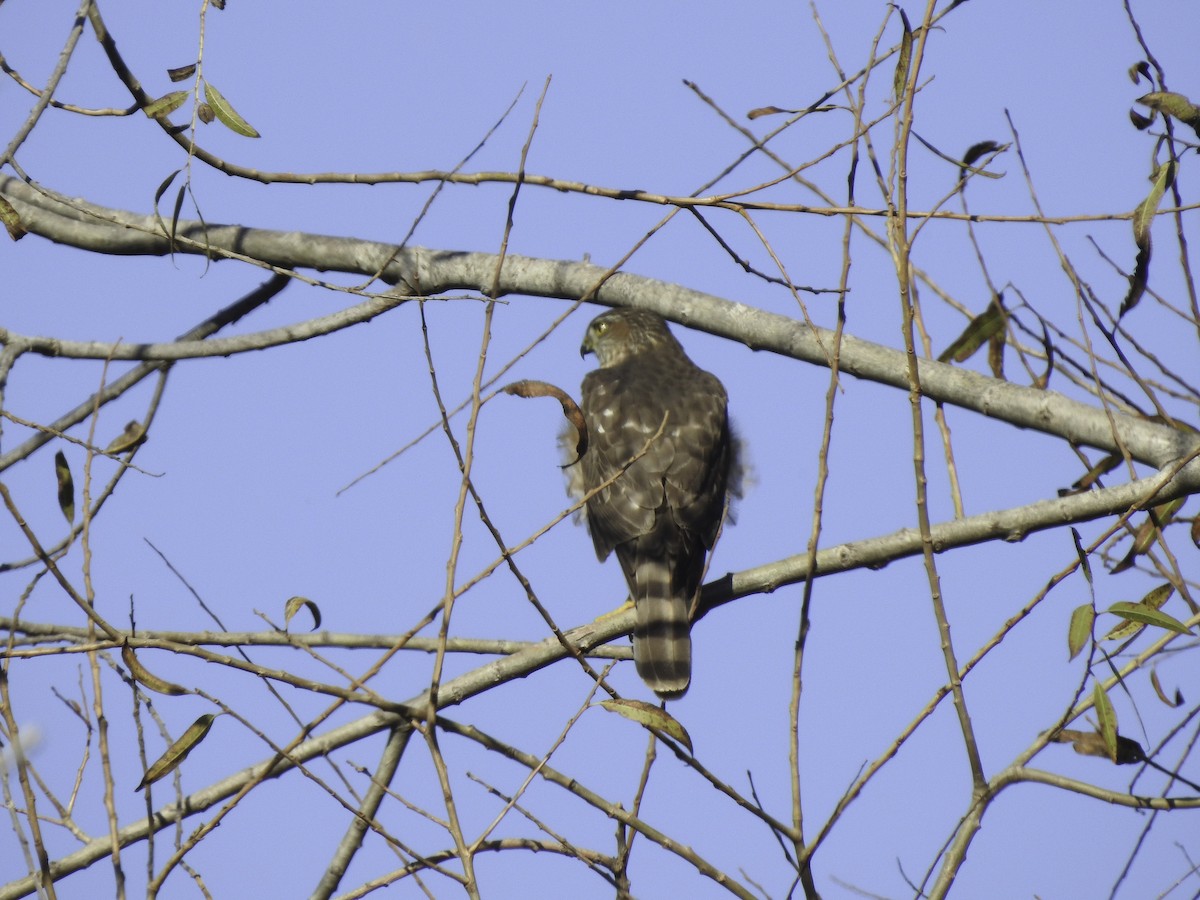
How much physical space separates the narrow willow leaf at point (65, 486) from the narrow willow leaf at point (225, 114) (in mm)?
1101

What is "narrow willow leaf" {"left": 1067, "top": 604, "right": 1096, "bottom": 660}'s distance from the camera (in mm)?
3219

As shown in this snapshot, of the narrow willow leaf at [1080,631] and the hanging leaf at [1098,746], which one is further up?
the narrow willow leaf at [1080,631]

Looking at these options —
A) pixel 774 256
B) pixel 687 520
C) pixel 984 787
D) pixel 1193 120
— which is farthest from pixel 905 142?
pixel 687 520

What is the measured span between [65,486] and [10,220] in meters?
0.79

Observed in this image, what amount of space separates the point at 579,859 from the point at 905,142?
1.80 meters

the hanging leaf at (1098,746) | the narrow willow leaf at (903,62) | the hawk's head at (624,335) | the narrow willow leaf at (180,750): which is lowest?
the narrow willow leaf at (180,750)

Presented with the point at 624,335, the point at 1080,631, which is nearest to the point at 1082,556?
the point at 1080,631

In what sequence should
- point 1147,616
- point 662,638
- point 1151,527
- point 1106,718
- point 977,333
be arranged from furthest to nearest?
point 662,638 → point 977,333 → point 1151,527 → point 1147,616 → point 1106,718

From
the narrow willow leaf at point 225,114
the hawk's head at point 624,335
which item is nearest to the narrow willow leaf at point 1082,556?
the narrow willow leaf at point 225,114

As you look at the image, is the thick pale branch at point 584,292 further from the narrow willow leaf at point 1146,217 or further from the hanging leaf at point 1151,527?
the narrow willow leaf at point 1146,217

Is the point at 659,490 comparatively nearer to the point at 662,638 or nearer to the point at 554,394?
the point at 662,638

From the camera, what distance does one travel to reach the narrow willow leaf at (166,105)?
371 centimetres

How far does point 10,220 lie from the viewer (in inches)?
151

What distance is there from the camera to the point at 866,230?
429cm
